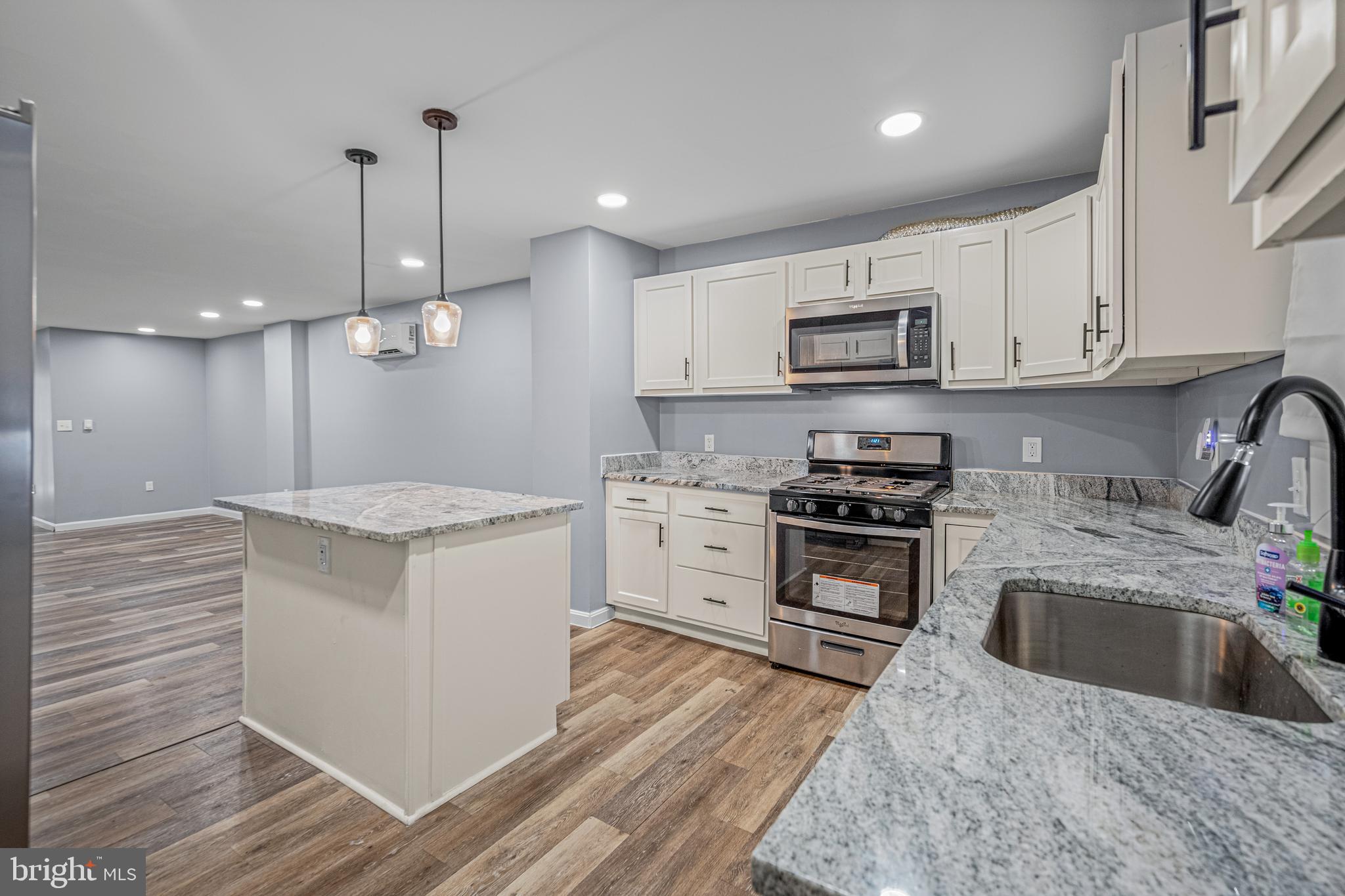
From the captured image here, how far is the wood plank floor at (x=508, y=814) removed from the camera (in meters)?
1.67

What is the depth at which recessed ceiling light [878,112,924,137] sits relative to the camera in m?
2.32

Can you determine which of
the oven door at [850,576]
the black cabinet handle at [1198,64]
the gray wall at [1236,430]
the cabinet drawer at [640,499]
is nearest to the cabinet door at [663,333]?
the cabinet drawer at [640,499]

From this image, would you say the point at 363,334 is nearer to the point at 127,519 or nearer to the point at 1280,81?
the point at 1280,81

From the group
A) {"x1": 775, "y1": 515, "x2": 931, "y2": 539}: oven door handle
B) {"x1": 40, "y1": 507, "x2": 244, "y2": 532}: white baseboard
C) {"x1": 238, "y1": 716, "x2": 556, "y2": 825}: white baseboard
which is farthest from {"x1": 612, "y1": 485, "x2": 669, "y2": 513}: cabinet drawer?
{"x1": 40, "y1": 507, "x2": 244, "y2": 532}: white baseboard

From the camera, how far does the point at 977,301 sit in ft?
9.30

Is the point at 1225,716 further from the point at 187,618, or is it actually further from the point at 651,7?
the point at 187,618

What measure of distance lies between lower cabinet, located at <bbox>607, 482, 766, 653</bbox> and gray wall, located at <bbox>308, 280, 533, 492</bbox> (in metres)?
1.55

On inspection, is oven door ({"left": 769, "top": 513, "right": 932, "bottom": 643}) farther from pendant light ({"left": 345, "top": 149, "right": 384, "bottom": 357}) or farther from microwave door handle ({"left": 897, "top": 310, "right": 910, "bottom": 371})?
pendant light ({"left": 345, "top": 149, "right": 384, "bottom": 357})

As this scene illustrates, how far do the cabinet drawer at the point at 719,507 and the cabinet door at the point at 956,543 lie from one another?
88cm

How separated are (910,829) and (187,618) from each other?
477 cm

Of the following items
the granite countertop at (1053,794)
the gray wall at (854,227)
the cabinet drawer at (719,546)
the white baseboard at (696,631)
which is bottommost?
the white baseboard at (696,631)

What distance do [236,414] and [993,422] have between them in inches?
339

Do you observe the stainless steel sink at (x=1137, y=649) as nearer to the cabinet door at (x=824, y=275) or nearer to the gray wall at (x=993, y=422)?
the gray wall at (x=993, y=422)

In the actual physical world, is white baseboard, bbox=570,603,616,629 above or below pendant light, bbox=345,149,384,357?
below
